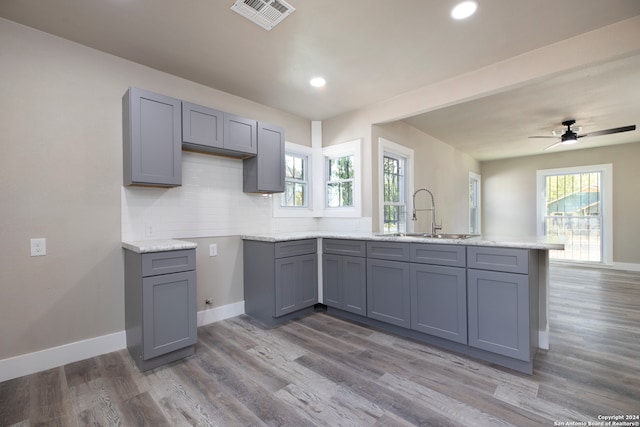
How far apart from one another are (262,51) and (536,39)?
2.25 metres

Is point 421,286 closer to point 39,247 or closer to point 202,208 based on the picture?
point 202,208

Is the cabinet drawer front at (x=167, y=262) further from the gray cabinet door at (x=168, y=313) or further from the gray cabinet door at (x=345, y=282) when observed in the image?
the gray cabinet door at (x=345, y=282)

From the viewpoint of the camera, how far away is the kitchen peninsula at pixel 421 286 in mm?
2176

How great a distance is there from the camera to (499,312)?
2230 mm

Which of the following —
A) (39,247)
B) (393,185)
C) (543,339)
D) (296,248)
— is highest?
(393,185)

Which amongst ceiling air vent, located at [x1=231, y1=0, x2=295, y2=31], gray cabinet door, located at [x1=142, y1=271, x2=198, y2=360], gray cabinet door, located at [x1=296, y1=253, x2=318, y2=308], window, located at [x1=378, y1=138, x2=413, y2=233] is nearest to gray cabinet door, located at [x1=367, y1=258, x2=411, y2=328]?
gray cabinet door, located at [x1=296, y1=253, x2=318, y2=308]

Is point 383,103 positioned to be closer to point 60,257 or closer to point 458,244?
point 458,244

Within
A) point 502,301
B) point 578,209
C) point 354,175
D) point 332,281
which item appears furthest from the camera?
point 578,209

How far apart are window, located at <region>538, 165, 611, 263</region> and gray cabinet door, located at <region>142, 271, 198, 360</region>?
25.4 ft

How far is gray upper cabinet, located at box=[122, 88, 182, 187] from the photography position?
2.42m

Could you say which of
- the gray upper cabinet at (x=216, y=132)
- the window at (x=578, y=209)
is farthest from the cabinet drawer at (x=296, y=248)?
the window at (x=578, y=209)

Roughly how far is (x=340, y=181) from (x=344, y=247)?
44.5 inches

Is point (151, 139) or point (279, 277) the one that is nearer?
point (151, 139)

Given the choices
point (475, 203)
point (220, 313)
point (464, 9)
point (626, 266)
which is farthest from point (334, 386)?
point (626, 266)
